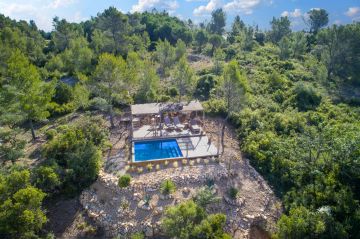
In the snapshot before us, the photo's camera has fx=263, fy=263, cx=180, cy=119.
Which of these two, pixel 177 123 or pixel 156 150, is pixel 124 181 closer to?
pixel 156 150

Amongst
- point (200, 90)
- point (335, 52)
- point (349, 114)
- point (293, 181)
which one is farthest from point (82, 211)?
point (335, 52)

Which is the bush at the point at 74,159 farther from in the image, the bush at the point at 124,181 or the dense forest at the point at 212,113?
the bush at the point at 124,181

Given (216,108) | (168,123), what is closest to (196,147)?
(168,123)

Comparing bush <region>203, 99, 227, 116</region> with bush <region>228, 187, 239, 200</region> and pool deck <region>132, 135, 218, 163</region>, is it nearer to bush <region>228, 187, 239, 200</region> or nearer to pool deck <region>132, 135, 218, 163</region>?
pool deck <region>132, 135, 218, 163</region>

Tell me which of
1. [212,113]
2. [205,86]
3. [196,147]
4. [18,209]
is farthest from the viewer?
[205,86]

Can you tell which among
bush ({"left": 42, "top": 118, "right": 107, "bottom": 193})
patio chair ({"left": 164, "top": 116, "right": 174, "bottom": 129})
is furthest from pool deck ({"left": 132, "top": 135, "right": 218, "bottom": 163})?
bush ({"left": 42, "top": 118, "right": 107, "bottom": 193})
